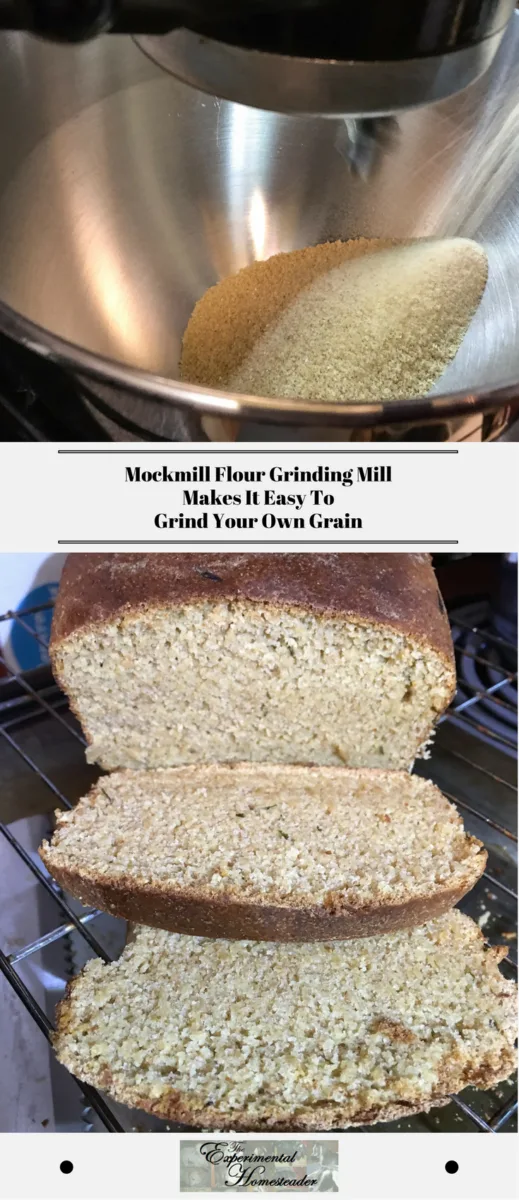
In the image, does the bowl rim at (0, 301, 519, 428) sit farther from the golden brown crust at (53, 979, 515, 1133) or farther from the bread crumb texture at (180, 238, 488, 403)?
the golden brown crust at (53, 979, 515, 1133)

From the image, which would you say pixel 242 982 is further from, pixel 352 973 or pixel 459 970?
pixel 459 970

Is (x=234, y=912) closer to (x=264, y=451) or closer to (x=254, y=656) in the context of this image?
(x=254, y=656)

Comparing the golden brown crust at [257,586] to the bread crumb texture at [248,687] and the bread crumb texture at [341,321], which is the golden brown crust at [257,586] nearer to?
the bread crumb texture at [248,687]

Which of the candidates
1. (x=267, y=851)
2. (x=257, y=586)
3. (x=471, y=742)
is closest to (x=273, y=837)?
(x=267, y=851)

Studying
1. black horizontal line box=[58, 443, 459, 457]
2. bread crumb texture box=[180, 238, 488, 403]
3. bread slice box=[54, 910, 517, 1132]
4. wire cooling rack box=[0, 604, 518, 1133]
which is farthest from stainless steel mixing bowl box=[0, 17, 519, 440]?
bread slice box=[54, 910, 517, 1132]

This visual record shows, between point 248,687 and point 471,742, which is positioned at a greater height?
point 248,687

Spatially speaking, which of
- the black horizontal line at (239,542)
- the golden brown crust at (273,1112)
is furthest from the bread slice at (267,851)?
the black horizontal line at (239,542)
